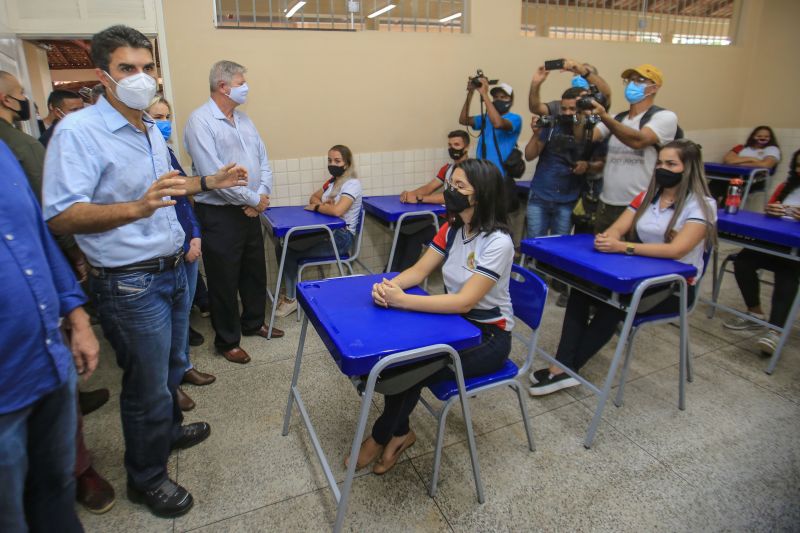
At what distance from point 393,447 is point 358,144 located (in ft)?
8.93

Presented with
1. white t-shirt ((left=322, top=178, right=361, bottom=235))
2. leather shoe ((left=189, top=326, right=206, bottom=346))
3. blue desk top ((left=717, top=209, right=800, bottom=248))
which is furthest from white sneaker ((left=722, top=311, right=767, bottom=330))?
leather shoe ((left=189, top=326, right=206, bottom=346))

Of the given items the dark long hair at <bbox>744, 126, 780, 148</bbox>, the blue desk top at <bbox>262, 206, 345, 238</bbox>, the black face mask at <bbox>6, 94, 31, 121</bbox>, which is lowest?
the blue desk top at <bbox>262, 206, 345, 238</bbox>

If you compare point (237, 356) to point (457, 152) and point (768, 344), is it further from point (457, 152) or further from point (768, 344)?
point (768, 344)

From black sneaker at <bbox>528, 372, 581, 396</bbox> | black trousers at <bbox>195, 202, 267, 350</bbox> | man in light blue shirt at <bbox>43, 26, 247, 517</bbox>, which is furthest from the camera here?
black trousers at <bbox>195, 202, 267, 350</bbox>

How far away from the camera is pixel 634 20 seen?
497 cm

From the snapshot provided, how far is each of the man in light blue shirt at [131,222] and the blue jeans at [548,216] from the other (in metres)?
2.48

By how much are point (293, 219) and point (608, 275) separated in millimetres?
2126

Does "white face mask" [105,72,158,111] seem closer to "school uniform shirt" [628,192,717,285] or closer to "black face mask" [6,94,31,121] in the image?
"black face mask" [6,94,31,121]

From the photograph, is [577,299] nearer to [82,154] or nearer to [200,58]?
[82,154]

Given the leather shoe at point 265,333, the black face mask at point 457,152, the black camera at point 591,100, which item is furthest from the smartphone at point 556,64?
the leather shoe at point 265,333

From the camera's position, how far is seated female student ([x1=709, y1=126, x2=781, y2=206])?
5.38m

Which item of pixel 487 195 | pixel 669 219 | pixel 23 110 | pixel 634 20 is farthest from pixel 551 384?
pixel 634 20

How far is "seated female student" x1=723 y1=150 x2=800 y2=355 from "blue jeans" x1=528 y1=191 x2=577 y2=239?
3.85ft

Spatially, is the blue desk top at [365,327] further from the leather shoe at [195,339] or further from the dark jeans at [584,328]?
the leather shoe at [195,339]
